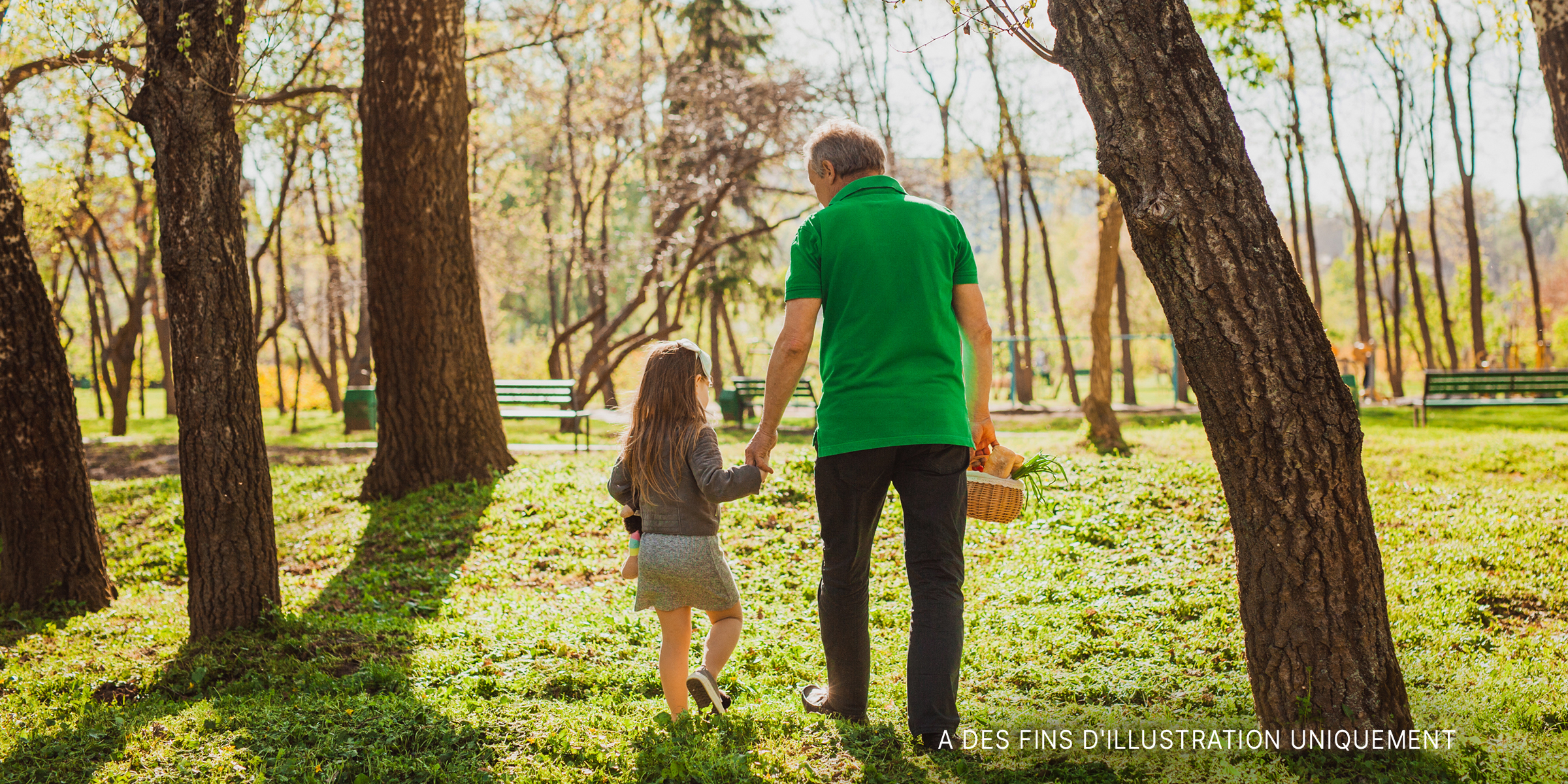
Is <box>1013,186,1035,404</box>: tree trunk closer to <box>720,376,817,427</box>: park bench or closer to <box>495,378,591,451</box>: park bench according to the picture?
<box>720,376,817,427</box>: park bench

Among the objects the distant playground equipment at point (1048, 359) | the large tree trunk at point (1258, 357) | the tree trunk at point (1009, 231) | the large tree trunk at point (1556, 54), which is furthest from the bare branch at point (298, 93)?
the tree trunk at point (1009, 231)

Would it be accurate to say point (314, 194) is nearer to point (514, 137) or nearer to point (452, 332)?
point (514, 137)

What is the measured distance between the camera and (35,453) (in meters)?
5.61

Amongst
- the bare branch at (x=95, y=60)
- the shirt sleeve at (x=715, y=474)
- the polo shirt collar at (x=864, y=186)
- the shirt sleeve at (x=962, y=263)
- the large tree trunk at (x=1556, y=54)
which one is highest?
the bare branch at (x=95, y=60)

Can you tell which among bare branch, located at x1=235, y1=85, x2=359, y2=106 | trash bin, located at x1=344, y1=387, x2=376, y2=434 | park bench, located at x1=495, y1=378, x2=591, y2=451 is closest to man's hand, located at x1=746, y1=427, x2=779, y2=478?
bare branch, located at x1=235, y1=85, x2=359, y2=106

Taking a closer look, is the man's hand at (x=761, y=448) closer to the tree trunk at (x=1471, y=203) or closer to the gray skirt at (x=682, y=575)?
the gray skirt at (x=682, y=575)

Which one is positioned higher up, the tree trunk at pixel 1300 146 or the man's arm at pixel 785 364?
the tree trunk at pixel 1300 146

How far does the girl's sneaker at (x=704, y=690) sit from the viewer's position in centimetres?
335

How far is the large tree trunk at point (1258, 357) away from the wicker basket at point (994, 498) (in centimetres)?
73

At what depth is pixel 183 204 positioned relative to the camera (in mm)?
4406

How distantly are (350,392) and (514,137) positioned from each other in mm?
10421

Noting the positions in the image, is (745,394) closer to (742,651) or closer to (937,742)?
(742,651)

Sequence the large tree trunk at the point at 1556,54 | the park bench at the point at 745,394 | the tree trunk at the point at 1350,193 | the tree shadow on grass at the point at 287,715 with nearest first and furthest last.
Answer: the tree shadow on grass at the point at 287,715 < the large tree trunk at the point at 1556,54 < the park bench at the point at 745,394 < the tree trunk at the point at 1350,193

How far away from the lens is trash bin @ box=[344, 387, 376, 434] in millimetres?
15102
